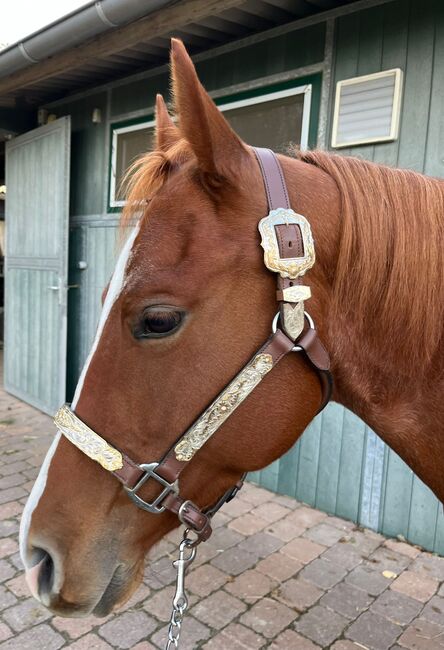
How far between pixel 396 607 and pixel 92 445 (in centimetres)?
214

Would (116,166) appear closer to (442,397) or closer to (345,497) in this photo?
(345,497)

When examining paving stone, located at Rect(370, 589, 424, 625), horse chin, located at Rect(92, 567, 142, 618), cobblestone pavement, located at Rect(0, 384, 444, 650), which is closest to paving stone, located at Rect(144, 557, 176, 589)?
cobblestone pavement, located at Rect(0, 384, 444, 650)

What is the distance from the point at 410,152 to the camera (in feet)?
9.09

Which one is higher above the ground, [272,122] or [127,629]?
[272,122]

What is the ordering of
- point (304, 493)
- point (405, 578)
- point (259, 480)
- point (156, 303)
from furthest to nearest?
point (259, 480), point (304, 493), point (405, 578), point (156, 303)

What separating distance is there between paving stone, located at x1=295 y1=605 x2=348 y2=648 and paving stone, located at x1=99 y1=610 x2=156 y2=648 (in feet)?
2.34

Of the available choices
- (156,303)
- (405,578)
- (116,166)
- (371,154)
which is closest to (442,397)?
(156,303)

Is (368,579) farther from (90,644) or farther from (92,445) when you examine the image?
(92,445)

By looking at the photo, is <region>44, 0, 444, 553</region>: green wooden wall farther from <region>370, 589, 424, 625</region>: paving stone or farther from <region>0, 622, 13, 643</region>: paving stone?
<region>0, 622, 13, 643</region>: paving stone

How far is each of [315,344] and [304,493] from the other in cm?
271

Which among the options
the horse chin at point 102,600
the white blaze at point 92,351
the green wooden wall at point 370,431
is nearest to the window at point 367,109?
the green wooden wall at point 370,431

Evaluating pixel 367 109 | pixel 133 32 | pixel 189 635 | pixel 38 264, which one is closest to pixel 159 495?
pixel 189 635

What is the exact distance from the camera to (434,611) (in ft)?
7.83

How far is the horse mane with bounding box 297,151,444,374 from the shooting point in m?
1.06
